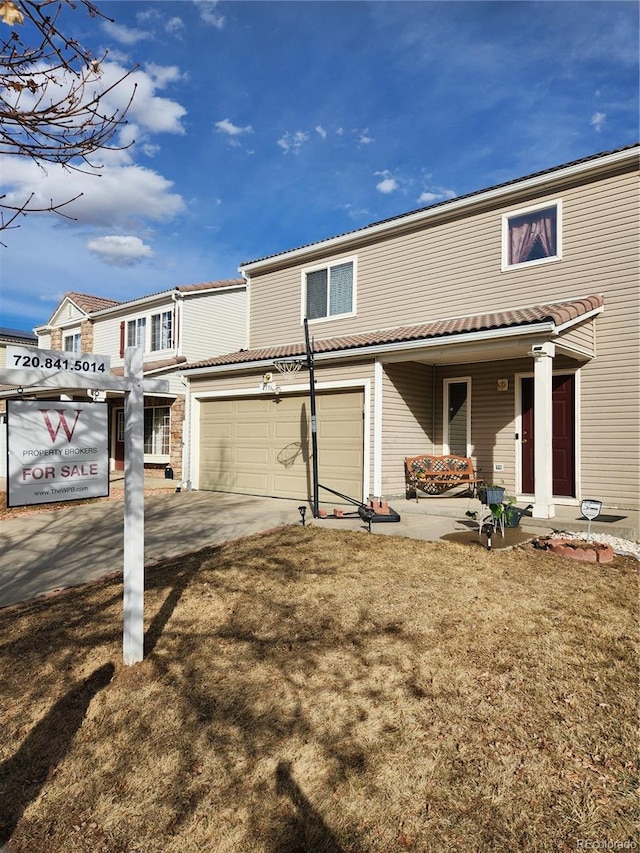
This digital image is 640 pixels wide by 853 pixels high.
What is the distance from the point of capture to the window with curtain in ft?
31.9

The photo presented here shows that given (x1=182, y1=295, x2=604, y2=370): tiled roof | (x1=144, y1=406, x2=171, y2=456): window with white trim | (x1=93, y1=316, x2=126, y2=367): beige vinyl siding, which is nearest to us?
(x1=182, y1=295, x2=604, y2=370): tiled roof

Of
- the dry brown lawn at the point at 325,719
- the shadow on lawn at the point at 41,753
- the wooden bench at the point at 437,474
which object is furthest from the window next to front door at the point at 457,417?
the shadow on lawn at the point at 41,753

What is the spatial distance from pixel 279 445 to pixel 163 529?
3885 mm

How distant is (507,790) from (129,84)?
4.64 metres

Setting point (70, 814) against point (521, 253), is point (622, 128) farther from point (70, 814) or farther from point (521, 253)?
point (70, 814)

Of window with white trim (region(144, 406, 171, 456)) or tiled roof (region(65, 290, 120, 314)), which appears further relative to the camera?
tiled roof (region(65, 290, 120, 314))

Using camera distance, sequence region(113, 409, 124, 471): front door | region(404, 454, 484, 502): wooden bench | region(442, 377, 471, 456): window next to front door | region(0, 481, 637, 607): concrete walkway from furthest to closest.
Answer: region(113, 409, 124, 471): front door, region(442, 377, 471, 456): window next to front door, region(404, 454, 484, 502): wooden bench, region(0, 481, 637, 607): concrete walkway

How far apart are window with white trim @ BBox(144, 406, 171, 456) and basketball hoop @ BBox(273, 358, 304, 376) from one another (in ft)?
23.7

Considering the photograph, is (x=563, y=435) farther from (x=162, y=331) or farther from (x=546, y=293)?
(x=162, y=331)

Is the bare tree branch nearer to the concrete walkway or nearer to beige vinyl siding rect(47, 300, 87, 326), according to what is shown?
the concrete walkway

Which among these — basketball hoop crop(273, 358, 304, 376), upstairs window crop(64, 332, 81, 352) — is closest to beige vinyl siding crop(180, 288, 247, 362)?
basketball hoop crop(273, 358, 304, 376)

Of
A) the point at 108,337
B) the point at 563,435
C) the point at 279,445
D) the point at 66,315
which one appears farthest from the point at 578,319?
the point at 66,315

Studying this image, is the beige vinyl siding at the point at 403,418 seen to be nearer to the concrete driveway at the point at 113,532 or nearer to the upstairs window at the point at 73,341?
the concrete driveway at the point at 113,532

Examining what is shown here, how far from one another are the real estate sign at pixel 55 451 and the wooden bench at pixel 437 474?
23.6 feet
